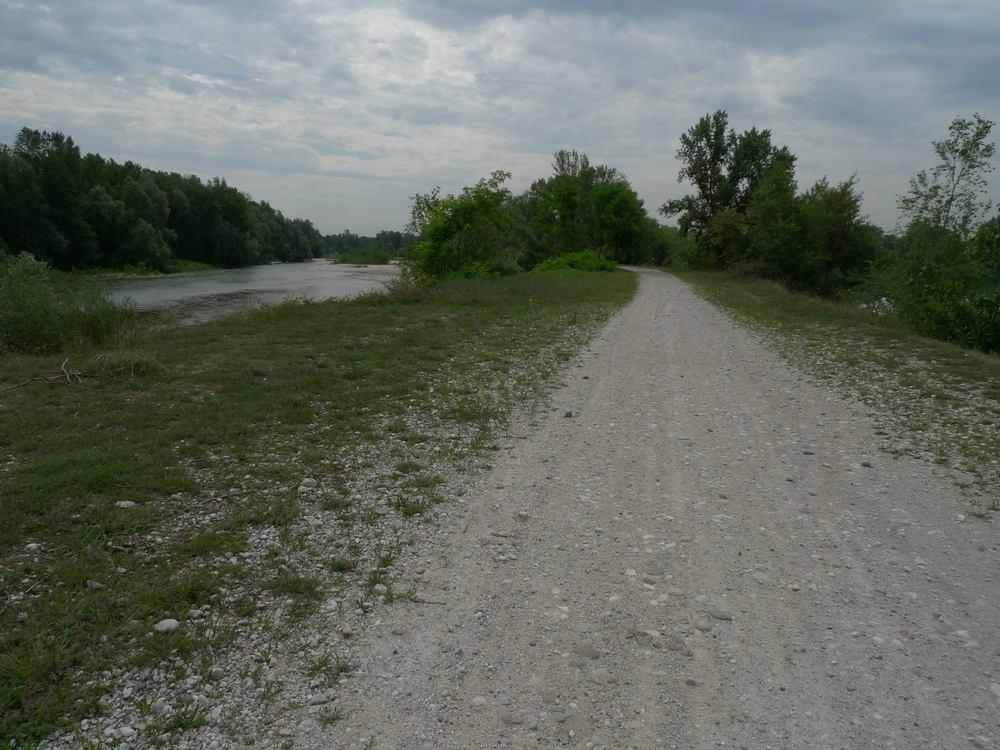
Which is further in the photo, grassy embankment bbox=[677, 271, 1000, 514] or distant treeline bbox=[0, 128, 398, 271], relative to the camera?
distant treeline bbox=[0, 128, 398, 271]

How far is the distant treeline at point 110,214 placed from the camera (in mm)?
51844

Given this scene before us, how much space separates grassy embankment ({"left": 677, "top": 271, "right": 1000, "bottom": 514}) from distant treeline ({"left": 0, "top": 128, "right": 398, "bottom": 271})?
2395cm

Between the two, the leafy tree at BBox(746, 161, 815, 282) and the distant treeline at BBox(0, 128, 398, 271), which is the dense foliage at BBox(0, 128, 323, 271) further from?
the leafy tree at BBox(746, 161, 815, 282)

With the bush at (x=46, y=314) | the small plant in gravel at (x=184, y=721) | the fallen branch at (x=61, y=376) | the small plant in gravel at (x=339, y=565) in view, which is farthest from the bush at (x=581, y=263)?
the small plant in gravel at (x=184, y=721)

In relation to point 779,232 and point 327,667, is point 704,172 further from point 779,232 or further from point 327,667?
point 327,667

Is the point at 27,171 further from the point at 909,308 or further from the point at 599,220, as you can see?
the point at 909,308

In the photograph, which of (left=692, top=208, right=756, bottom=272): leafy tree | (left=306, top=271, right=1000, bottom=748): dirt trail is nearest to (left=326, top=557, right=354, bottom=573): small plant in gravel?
(left=306, top=271, right=1000, bottom=748): dirt trail

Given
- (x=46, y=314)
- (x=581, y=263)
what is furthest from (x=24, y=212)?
(x=46, y=314)

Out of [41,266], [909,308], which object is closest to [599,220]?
[909,308]

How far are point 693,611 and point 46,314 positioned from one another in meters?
14.4

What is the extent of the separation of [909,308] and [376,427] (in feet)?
58.0

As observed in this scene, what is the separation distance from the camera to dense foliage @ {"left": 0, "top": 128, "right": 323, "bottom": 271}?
51906 millimetres

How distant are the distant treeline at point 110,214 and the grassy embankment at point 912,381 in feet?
78.6

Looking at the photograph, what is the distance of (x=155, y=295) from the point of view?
3753cm
